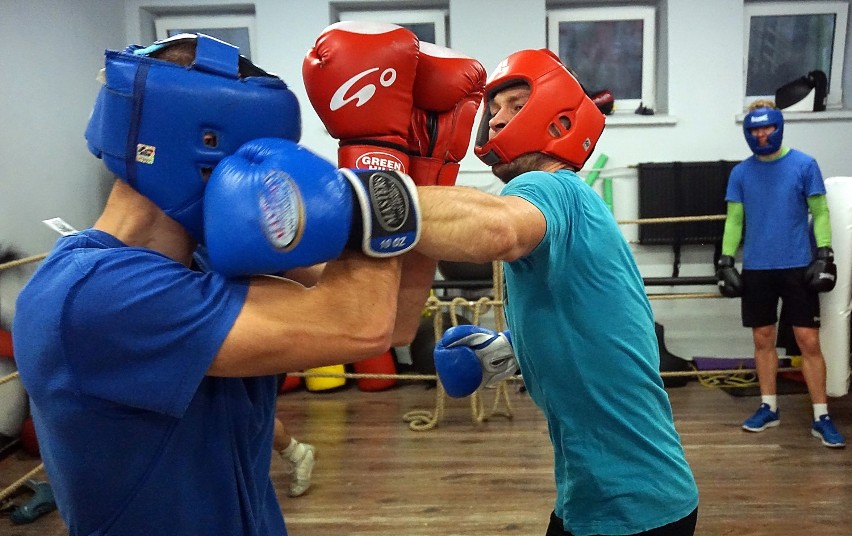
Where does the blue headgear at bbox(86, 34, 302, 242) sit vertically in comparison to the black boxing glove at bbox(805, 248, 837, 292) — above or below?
above

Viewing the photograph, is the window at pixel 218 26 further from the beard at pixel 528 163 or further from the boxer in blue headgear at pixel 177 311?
the boxer in blue headgear at pixel 177 311

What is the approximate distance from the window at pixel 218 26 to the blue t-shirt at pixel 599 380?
407cm

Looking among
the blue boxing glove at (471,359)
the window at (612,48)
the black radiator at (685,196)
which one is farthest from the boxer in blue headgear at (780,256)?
the blue boxing glove at (471,359)

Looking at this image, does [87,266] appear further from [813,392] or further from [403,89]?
[813,392]

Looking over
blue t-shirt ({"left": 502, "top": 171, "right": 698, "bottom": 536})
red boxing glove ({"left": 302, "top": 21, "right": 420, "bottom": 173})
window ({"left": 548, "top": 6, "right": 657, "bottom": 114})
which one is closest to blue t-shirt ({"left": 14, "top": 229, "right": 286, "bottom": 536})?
red boxing glove ({"left": 302, "top": 21, "right": 420, "bottom": 173})

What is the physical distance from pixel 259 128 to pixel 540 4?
3.92 m

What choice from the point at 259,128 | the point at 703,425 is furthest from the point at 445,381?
the point at 703,425

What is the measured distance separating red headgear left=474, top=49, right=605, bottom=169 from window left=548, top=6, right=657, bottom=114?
10.8 feet

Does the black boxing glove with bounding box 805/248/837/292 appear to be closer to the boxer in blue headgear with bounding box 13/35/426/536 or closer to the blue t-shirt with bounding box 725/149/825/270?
the blue t-shirt with bounding box 725/149/825/270

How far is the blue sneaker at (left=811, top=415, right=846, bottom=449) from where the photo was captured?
3.09m

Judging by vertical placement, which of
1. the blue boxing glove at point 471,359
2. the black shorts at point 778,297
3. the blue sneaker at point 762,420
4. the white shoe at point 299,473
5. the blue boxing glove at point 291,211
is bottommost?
the blue sneaker at point 762,420

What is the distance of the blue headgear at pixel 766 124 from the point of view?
3320 millimetres

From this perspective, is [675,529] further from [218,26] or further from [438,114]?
[218,26]

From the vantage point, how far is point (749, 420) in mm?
3340
